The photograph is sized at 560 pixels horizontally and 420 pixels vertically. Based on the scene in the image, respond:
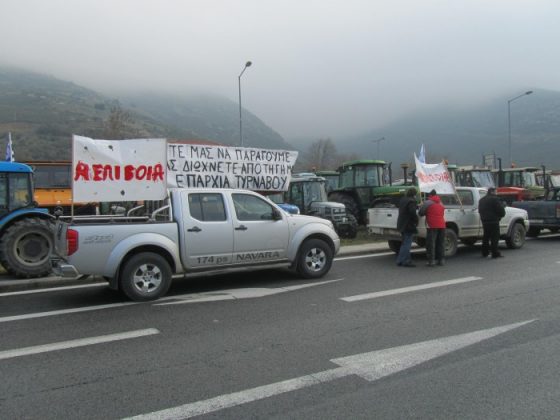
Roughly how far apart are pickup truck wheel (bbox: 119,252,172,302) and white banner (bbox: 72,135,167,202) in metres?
1.30

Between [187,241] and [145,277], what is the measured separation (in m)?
0.91

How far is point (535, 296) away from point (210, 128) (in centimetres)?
12676

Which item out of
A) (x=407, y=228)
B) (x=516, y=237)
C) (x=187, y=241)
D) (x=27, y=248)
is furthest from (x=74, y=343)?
(x=516, y=237)

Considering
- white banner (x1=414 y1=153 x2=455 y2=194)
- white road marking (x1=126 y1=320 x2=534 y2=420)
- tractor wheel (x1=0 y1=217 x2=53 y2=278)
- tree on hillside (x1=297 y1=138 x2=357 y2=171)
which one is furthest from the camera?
tree on hillside (x1=297 y1=138 x2=357 y2=171)

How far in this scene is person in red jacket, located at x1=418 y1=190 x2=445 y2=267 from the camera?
11219 millimetres

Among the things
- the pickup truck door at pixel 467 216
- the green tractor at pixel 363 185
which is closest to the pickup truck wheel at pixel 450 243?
the pickup truck door at pixel 467 216

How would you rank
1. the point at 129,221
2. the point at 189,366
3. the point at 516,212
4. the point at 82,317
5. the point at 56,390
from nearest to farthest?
1. the point at 56,390
2. the point at 189,366
3. the point at 82,317
4. the point at 129,221
5. the point at 516,212

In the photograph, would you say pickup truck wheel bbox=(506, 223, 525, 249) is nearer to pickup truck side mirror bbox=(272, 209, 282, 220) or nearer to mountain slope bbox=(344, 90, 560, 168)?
pickup truck side mirror bbox=(272, 209, 282, 220)

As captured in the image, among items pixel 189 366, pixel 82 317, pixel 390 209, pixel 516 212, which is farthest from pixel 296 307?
pixel 516 212

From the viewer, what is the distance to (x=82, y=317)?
7000 millimetres

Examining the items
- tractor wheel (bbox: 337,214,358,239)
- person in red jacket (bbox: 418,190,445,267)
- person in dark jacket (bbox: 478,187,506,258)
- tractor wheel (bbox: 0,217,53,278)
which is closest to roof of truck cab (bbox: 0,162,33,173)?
tractor wheel (bbox: 0,217,53,278)

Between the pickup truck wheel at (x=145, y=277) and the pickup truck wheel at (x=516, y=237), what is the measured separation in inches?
410

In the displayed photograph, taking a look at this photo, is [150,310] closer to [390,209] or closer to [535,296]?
[535,296]

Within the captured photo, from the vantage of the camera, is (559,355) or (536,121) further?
(536,121)
